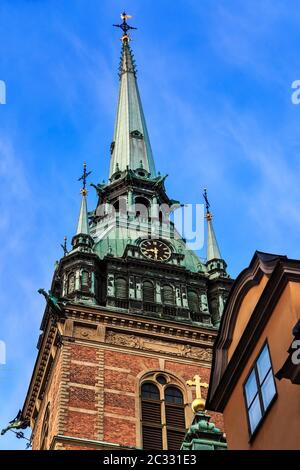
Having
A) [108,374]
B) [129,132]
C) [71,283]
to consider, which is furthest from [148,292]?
[129,132]

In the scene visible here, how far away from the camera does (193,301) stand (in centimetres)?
4347

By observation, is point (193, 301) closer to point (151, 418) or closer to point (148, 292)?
point (148, 292)

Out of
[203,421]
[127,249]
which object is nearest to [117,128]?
[127,249]

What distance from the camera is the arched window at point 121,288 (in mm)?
42094

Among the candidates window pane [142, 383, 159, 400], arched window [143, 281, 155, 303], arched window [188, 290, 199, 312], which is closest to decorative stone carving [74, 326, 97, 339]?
window pane [142, 383, 159, 400]

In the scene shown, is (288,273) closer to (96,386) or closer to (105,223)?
(96,386)

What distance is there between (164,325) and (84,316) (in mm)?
3507

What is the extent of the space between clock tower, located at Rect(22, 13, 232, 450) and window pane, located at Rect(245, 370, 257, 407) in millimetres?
18633

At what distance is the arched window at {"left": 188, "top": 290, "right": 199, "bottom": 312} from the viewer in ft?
141

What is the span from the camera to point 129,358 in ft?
126

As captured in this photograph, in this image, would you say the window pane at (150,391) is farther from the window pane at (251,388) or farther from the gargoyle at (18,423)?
the window pane at (251,388)

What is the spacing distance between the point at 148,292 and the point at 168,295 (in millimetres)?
939

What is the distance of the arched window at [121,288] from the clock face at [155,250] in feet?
6.92

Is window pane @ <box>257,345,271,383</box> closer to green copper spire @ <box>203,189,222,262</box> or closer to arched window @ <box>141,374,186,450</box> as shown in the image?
arched window @ <box>141,374,186,450</box>
